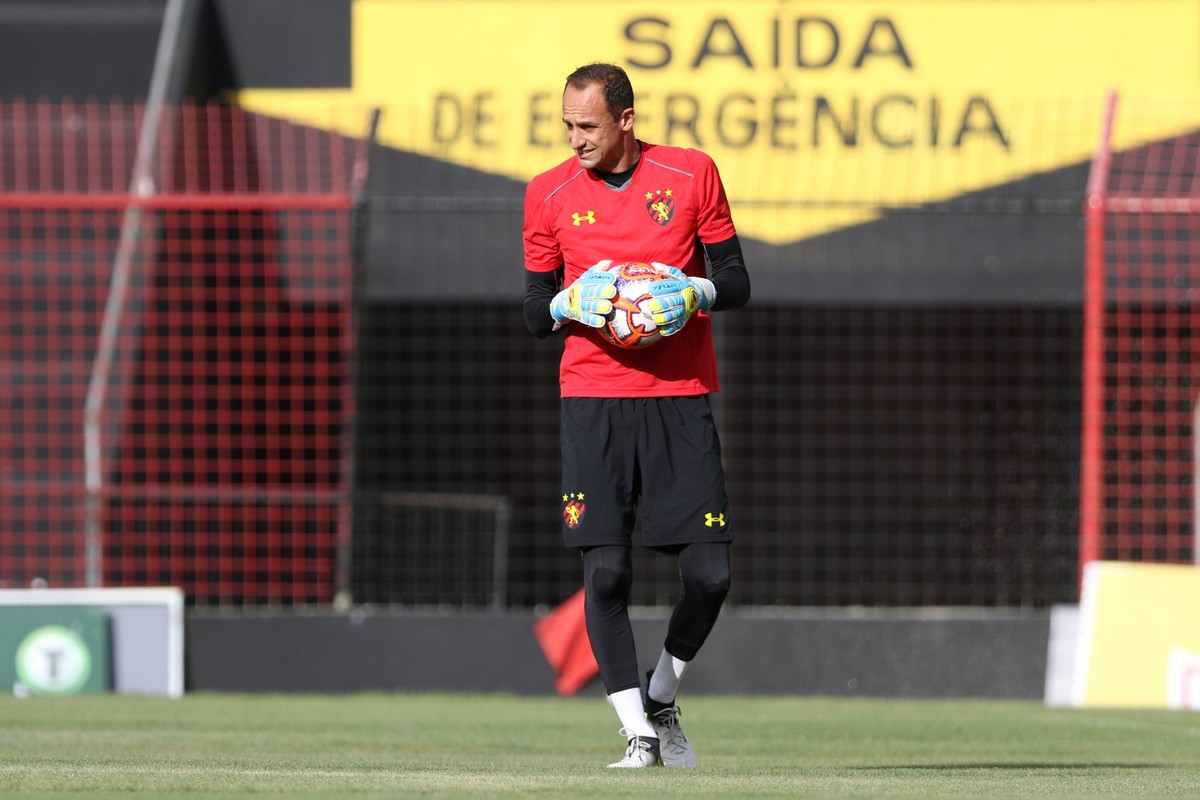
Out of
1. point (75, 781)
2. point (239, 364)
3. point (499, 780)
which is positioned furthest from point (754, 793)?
point (239, 364)

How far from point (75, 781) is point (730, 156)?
7.54m

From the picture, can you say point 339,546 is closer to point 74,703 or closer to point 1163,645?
point 74,703

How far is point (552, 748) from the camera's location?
6.42 metres

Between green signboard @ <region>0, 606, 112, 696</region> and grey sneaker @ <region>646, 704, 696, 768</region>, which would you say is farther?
green signboard @ <region>0, 606, 112, 696</region>

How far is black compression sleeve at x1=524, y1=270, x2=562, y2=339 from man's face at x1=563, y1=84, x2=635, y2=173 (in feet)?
1.17

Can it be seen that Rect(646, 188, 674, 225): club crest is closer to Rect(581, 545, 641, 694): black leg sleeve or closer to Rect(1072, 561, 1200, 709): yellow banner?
Rect(581, 545, 641, 694): black leg sleeve

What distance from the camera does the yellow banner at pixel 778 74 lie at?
11.5 meters

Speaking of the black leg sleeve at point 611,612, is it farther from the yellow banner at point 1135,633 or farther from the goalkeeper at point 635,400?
the yellow banner at point 1135,633

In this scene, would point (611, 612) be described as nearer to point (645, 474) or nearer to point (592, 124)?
point (645, 474)

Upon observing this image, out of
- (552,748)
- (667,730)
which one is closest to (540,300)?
(667,730)

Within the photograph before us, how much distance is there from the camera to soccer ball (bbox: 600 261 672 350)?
4840mm

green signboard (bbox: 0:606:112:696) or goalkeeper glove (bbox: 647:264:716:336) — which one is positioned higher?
goalkeeper glove (bbox: 647:264:716:336)

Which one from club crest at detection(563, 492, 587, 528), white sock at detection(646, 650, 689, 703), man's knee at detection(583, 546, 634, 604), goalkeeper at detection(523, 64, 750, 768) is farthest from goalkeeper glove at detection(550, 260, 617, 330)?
white sock at detection(646, 650, 689, 703)

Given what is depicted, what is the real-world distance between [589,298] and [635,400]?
352 millimetres
